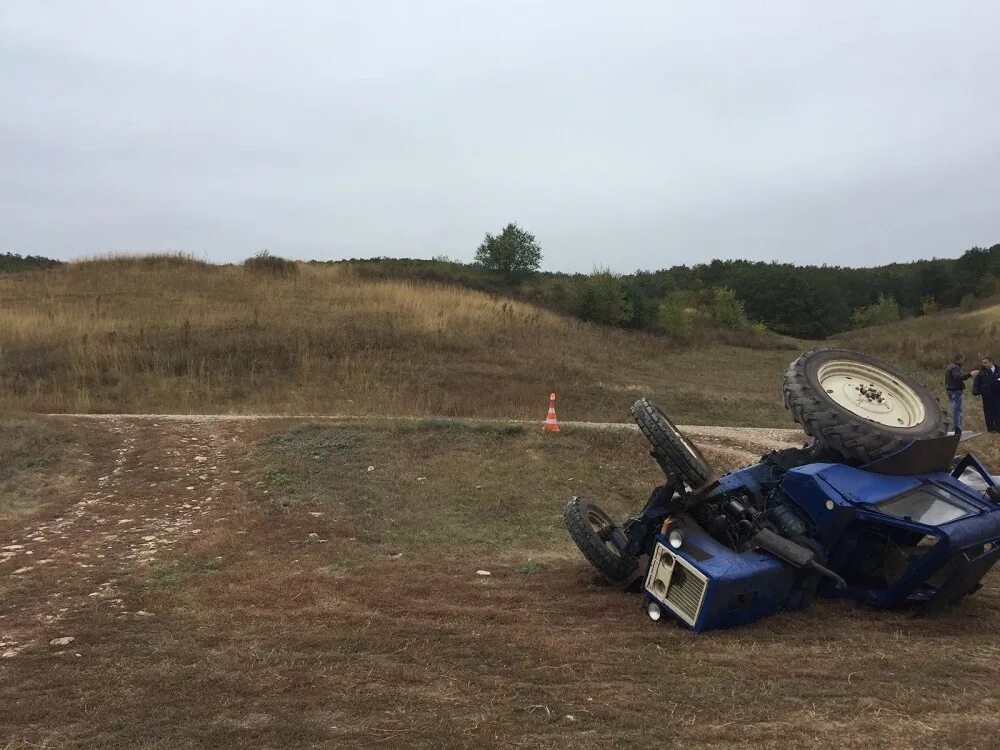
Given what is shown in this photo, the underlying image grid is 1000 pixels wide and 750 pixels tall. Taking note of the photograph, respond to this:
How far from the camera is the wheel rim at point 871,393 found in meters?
5.94

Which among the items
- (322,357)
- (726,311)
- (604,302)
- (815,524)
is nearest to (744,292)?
(726,311)

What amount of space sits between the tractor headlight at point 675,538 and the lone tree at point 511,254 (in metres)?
35.6

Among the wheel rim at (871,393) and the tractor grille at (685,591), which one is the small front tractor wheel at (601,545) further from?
the wheel rim at (871,393)

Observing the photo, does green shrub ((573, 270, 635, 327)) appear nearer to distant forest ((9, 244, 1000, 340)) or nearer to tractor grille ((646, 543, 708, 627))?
distant forest ((9, 244, 1000, 340))

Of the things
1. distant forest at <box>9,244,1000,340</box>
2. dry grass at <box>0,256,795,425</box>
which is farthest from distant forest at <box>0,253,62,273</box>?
dry grass at <box>0,256,795,425</box>

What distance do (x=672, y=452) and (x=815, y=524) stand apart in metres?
1.09

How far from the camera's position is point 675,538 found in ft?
17.0

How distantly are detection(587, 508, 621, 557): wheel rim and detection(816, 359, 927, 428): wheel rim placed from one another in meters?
2.06

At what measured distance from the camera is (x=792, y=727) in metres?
3.46

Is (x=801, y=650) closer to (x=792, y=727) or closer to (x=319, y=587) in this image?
(x=792, y=727)

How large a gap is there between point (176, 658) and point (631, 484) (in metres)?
7.26

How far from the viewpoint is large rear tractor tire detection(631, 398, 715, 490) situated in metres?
5.46

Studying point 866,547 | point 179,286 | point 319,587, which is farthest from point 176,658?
point 179,286

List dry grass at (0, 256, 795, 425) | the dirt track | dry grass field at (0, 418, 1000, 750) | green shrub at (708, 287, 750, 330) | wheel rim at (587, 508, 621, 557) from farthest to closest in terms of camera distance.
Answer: green shrub at (708, 287, 750, 330), dry grass at (0, 256, 795, 425), wheel rim at (587, 508, 621, 557), the dirt track, dry grass field at (0, 418, 1000, 750)
